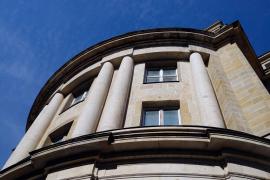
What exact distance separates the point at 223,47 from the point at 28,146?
1266 cm

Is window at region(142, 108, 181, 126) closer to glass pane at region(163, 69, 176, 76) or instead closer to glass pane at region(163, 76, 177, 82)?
glass pane at region(163, 76, 177, 82)

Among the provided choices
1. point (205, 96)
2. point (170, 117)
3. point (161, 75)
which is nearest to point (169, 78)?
point (161, 75)

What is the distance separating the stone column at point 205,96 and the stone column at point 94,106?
4456 millimetres

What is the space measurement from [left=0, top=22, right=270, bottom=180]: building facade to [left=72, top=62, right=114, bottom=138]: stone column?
0.06 meters

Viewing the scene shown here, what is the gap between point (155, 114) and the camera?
49.5 ft

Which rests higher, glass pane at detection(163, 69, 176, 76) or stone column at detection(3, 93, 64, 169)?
glass pane at detection(163, 69, 176, 76)

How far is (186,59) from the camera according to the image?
19.8 meters

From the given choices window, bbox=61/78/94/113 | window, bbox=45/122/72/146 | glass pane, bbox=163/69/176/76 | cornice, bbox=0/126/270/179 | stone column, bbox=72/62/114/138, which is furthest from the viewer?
window, bbox=61/78/94/113

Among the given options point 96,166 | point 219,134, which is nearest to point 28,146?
point 96,166

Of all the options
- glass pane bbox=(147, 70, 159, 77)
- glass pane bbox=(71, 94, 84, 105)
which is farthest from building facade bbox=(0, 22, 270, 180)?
glass pane bbox=(71, 94, 84, 105)

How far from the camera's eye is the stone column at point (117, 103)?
1326 cm

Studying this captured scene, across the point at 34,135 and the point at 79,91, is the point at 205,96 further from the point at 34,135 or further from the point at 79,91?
the point at 79,91

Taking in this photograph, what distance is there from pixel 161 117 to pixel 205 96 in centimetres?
212

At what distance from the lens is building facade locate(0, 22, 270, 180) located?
10.5 meters
